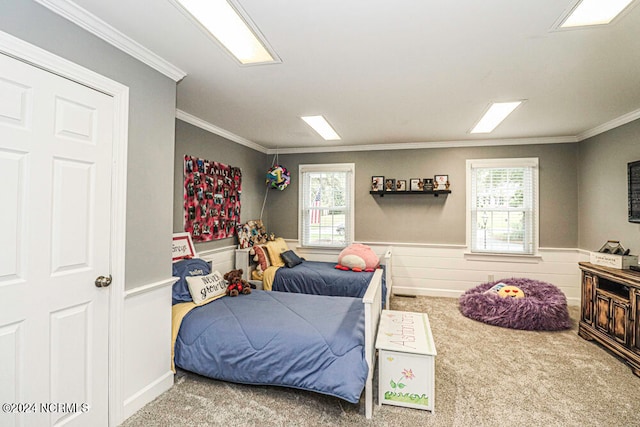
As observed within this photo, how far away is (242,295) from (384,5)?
270cm

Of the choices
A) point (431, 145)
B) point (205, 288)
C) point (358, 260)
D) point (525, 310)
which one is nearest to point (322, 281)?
point (358, 260)

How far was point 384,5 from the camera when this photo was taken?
1.67m

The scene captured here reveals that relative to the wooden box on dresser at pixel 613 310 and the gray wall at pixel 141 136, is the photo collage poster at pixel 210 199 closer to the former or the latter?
the gray wall at pixel 141 136

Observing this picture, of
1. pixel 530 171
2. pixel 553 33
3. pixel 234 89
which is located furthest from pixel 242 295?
pixel 530 171

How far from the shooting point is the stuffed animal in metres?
4.41

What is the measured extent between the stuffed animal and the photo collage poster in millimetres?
1646

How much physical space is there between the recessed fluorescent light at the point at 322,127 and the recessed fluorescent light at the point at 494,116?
1839 millimetres

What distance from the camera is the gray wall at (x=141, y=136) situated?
1.71 m

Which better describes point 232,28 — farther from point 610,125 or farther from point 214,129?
point 610,125

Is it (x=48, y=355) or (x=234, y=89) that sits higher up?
(x=234, y=89)

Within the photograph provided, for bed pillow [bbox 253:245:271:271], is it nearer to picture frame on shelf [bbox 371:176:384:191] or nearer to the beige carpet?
the beige carpet

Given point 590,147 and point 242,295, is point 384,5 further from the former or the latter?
point 590,147

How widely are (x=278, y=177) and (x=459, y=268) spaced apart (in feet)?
10.6

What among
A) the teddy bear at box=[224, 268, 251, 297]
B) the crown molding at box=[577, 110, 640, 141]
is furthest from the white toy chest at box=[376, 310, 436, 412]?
the crown molding at box=[577, 110, 640, 141]
